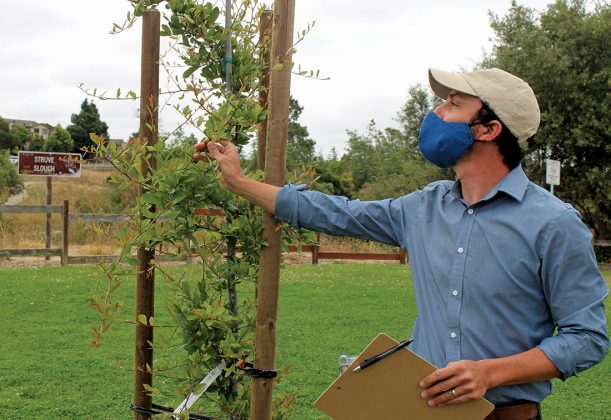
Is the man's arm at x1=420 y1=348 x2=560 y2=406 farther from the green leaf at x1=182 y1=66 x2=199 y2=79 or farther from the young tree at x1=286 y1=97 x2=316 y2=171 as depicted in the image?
the young tree at x1=286 y1=97 x2=316 y2=171

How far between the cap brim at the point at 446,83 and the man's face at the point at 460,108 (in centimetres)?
4

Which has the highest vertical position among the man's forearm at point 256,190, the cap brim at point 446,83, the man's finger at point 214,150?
the cap brim at point 446,83

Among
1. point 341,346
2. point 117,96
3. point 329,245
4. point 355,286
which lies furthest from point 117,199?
point 117,96

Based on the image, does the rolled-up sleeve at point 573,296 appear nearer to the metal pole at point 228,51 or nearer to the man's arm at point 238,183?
the man's arm at point 238,183

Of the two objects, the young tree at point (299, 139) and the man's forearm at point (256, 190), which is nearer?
the man's forearm at point (256, 190)

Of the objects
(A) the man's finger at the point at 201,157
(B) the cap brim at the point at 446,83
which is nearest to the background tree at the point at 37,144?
(A) the man's finger at the point at 201,157

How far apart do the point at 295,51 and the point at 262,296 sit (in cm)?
91

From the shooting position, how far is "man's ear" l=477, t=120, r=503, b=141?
2.33 metres

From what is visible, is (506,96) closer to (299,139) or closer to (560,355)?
(560,355)

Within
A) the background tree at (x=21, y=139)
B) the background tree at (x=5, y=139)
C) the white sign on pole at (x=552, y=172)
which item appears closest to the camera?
the white sign on pole at (x=552, y=172)

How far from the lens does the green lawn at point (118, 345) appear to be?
18.9 ft

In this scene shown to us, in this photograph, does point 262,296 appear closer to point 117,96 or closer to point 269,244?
point 269,244

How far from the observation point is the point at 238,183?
8.33ft

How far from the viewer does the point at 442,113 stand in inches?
96.0
